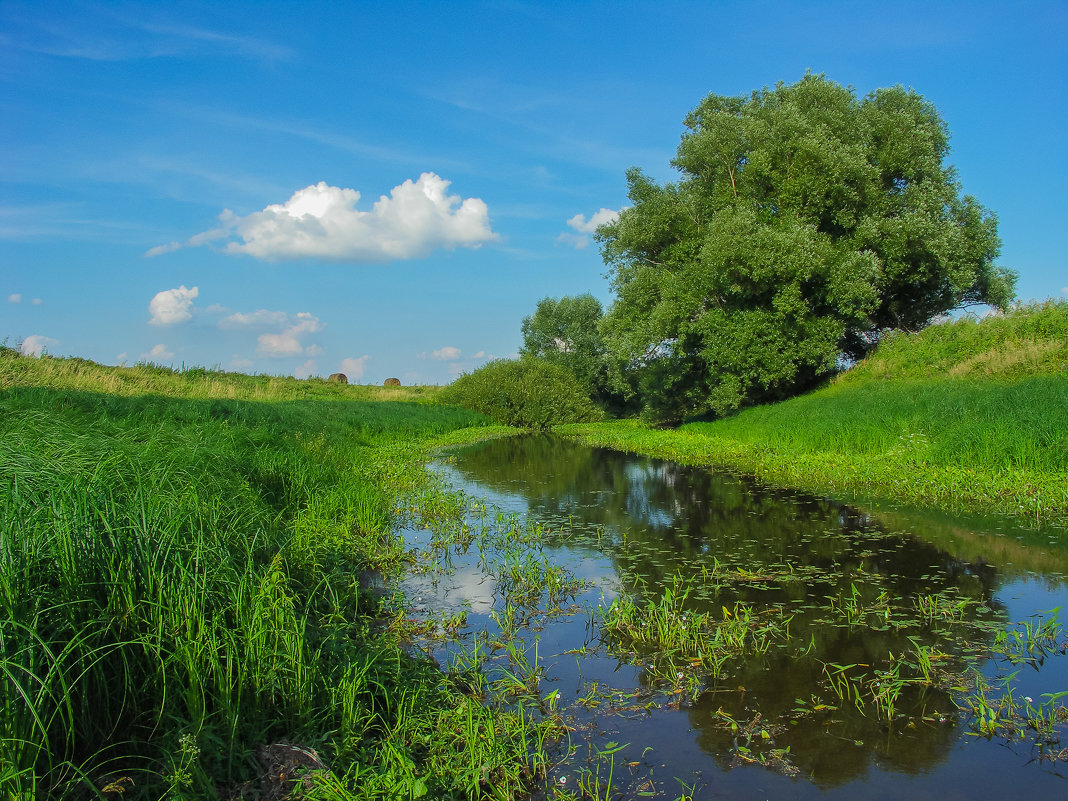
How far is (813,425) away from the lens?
18062 mm

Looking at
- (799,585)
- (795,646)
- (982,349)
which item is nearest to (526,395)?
(982,349)

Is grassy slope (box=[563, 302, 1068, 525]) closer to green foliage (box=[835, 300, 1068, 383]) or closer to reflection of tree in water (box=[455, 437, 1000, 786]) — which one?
green foliage (box=[835, 300, 1068, 383])

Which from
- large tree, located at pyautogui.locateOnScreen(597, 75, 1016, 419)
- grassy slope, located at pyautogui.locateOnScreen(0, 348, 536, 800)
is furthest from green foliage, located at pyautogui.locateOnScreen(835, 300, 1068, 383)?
grassy slope, located at pyautogui.locateOnScreen(0, 348, 536, 800)

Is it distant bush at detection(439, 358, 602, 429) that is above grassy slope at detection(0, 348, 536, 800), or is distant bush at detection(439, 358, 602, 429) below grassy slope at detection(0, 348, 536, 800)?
above

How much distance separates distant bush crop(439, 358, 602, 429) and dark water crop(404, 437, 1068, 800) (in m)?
28.3

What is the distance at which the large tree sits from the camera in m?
23.8

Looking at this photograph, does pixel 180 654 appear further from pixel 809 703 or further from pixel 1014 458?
pixel 1014 458

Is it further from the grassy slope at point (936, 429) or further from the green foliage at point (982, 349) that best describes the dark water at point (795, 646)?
the green foliage at point (982, 349)

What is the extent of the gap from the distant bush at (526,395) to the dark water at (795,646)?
2835cm

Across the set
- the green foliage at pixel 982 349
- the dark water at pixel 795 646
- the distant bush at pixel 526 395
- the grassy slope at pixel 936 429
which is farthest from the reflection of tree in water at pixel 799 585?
the distant bush at pixel 526 395

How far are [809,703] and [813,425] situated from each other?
574 inches

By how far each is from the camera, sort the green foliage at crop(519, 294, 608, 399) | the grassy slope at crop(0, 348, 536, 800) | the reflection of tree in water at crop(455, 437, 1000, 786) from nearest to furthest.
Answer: the grassy slope at crop(0, 348, 536, 800)
the reflection of tree in water at crop(455, 437, 1000, 786)
the green foliage at crop(519, 294, 608, 399)

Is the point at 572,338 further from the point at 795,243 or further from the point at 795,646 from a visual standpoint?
the point at 795,646

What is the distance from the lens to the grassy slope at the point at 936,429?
1119cm
